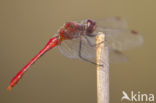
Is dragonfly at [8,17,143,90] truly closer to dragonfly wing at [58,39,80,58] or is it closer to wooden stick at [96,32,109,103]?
dragonfly wing at [58,39,80,58]

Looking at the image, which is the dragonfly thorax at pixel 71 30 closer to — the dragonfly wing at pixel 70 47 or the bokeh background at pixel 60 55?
the dragonfly wing at pixel 70 47

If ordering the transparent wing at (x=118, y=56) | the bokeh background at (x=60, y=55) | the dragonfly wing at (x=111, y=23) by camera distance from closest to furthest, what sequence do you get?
the transparent wing at (x=118, y=56) < the dragonfly wing at (x=111, y=23) < the bokeh background at (x=60, y=55)

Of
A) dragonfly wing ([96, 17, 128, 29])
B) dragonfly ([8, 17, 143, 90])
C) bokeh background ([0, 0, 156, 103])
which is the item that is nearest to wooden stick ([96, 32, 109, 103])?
dragonfly ([8, 17, 143, 90])

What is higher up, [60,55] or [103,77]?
[60,55]

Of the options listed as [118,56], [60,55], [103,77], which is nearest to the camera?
[103,77]

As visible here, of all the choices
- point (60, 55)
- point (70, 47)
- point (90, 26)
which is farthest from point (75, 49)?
point (60, 55)

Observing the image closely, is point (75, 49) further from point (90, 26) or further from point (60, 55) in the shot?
point (60, 55)

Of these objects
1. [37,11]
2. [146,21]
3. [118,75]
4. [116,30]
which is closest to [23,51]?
[37,11]

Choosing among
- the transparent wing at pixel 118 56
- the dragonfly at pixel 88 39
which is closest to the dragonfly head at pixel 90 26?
→ the dragonfly at pixel 88 39

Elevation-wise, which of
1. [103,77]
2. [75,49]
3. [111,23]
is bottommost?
[103,77]
